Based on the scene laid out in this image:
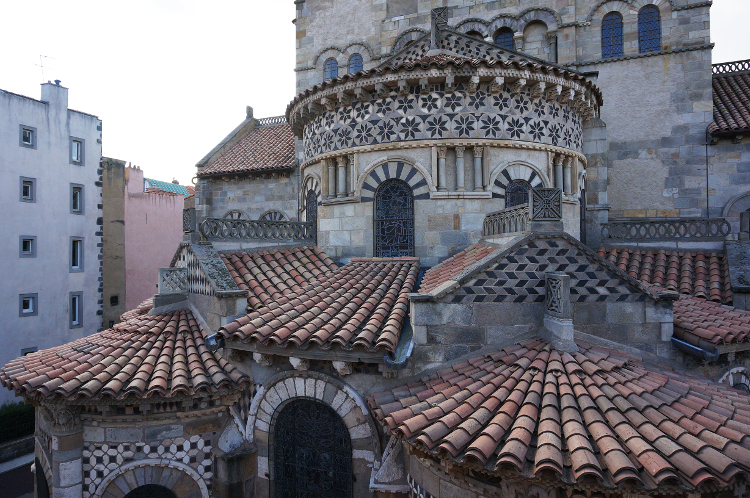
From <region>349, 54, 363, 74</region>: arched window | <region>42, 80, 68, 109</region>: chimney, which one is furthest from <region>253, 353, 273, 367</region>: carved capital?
<region>42, 80, 68, 109</region>: chimney

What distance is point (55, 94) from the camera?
23.8 metres

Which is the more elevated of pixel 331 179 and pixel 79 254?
pixel 331 179

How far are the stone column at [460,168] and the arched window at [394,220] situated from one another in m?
1.22

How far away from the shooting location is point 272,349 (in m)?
8.07

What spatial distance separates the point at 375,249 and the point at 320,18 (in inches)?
546

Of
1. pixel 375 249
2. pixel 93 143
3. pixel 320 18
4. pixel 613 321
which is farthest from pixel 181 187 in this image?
pixel 613 321

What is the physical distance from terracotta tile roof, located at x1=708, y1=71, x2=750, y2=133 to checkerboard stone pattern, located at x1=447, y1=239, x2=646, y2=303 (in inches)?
473

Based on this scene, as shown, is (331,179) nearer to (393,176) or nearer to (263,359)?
(393,176)

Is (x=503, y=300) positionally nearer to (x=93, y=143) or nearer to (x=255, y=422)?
(x=255, y=422)

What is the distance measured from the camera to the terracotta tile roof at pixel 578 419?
4645 millimetres

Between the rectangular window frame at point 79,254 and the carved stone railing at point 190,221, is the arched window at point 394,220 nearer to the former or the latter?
the carved stone railing at point 190,221

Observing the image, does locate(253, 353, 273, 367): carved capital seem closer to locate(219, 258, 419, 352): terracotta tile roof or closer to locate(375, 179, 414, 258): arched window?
locate(219, 258, 419, 352): terracotta tile roof

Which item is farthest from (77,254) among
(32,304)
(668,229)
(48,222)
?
(668,229)

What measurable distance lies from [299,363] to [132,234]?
2544 centimetres
